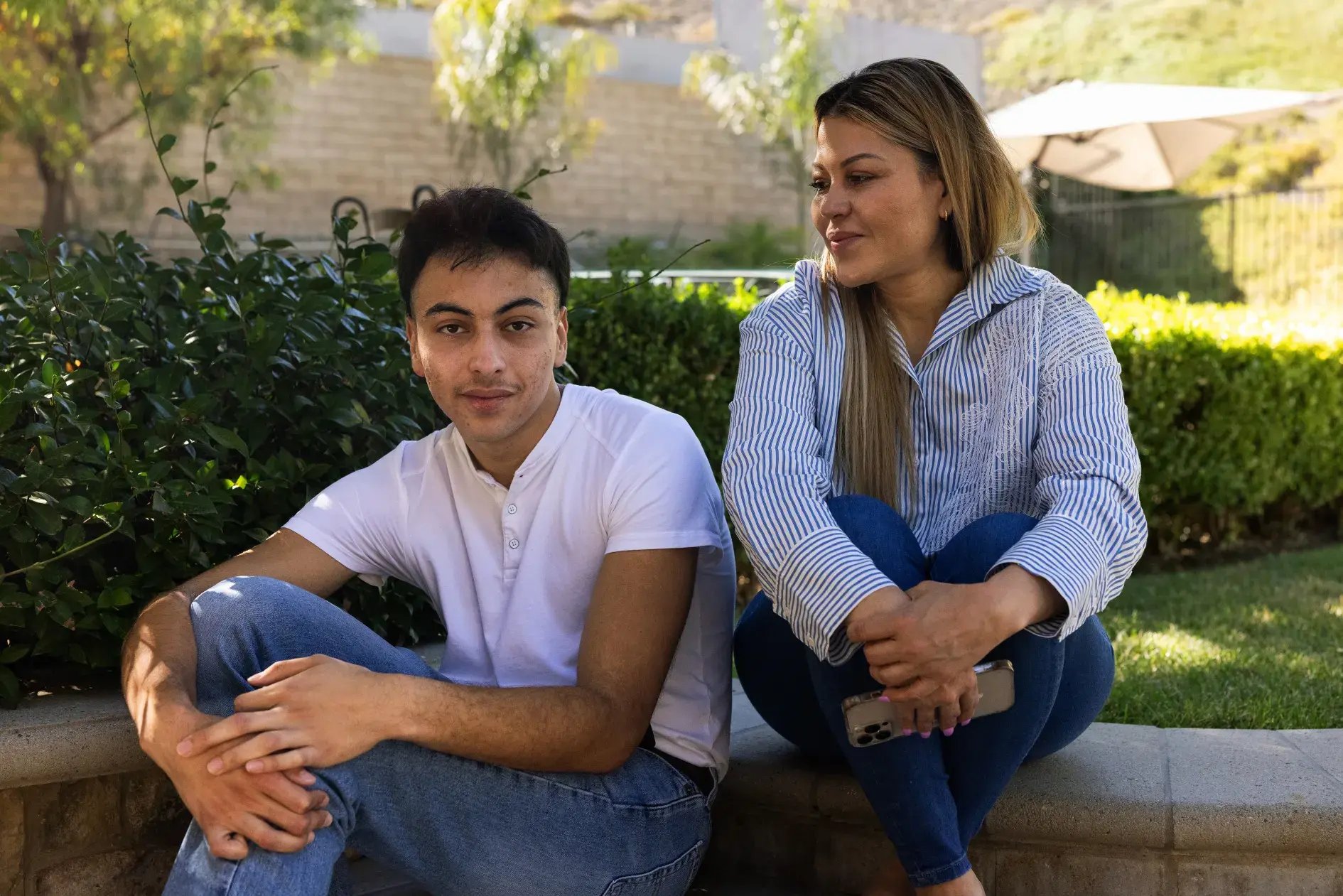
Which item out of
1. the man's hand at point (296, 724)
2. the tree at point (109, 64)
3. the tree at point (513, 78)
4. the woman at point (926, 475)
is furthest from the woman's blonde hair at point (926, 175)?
the tree at point (513, 78)

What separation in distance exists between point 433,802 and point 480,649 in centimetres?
38

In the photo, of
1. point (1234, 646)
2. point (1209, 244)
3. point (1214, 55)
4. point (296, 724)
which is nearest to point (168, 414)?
point (296, 724)

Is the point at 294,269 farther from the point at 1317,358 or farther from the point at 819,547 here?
the point at 1317,358

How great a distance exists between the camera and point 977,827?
83.1 inches

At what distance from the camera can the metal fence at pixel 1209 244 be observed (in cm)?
1620

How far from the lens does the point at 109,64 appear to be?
59.0 feet

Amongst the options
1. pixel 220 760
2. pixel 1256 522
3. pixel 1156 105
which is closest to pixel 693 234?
pixel 1156 105

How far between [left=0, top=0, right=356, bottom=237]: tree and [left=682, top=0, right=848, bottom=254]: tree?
23.8ft

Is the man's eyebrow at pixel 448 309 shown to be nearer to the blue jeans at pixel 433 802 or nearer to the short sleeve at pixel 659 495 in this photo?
the short sleeve at pixel 659 495

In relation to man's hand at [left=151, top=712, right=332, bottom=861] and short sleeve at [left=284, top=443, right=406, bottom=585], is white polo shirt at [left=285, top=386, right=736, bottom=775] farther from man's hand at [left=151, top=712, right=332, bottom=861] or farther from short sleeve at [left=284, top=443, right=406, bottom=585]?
man's hand at [left=151, top=712, right=332, bottom=861]

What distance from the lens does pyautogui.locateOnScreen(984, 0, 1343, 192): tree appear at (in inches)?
948

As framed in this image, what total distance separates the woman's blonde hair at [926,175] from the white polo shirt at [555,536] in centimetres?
28

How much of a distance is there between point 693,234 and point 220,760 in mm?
22698

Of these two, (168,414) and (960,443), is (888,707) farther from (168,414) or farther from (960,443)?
(168,414)
